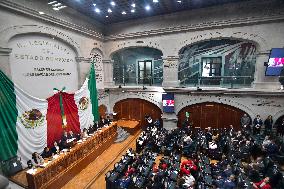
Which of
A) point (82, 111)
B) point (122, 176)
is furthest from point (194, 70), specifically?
point (122, 176)

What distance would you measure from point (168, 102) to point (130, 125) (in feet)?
12.1

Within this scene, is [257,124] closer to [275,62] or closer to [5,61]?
[275,62]

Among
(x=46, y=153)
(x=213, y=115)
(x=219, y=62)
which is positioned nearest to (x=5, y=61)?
(x=46, y=153)

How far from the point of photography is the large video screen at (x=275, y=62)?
10672mm

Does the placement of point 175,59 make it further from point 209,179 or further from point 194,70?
point 209,179

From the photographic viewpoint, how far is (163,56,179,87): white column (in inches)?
551

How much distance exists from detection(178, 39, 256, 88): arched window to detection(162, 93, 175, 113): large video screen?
1.74 m

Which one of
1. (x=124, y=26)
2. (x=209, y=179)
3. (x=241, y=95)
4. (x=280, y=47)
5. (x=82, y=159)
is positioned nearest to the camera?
(x=209, y=179)

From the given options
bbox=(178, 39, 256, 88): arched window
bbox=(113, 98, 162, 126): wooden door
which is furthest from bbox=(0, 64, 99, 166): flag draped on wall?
bbox=(178, 39, 256, 88): arched window

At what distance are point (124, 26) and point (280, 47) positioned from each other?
36.6ft

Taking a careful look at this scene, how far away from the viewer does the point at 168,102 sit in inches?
559

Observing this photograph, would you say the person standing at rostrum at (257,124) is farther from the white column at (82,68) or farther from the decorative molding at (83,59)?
the decorative molding at (83,59)

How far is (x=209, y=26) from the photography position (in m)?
12.5

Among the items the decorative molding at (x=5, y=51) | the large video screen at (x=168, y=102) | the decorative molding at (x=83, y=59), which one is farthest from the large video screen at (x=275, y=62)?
the decorative molding at (x=5, y=51)
